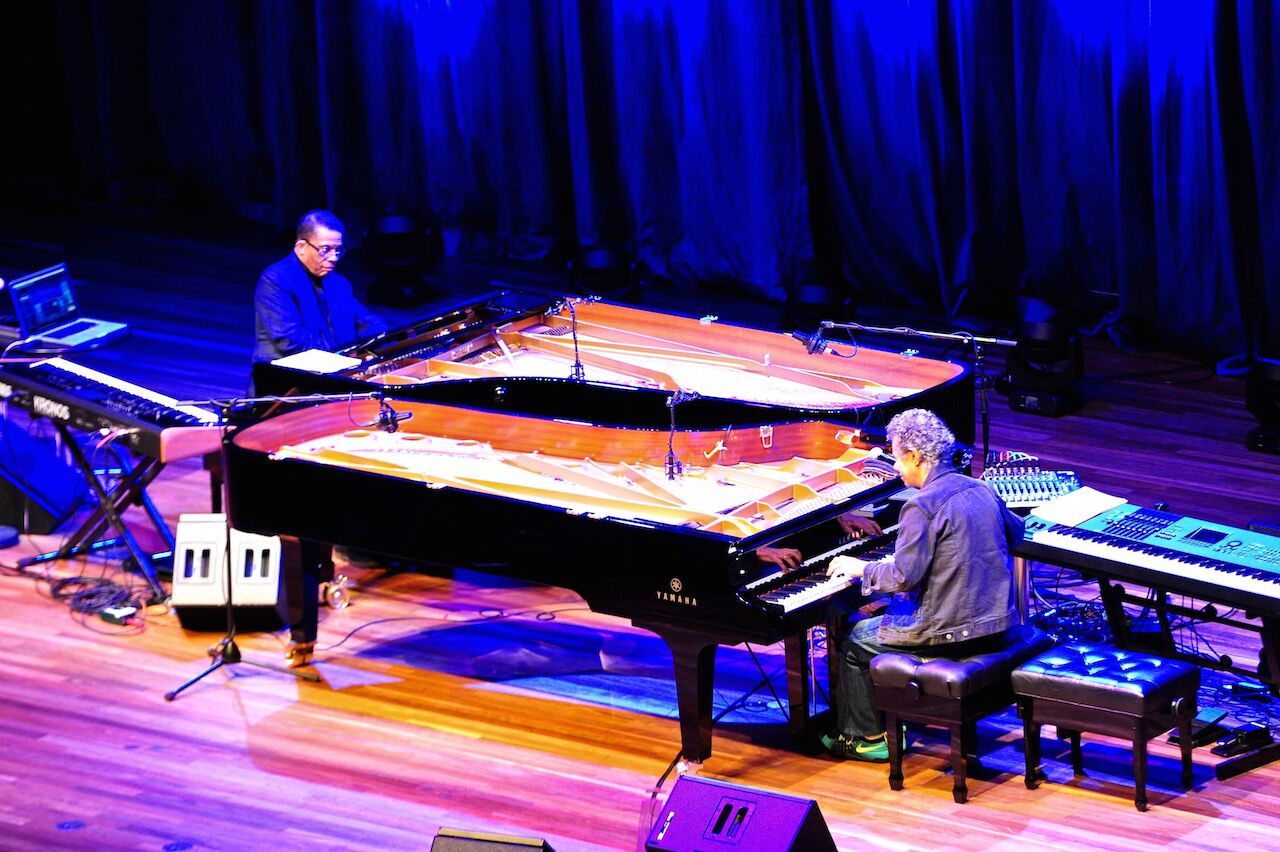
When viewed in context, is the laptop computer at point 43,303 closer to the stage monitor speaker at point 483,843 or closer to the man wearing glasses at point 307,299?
the man wearing glasses at point 307,299

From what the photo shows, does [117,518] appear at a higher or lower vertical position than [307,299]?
lower

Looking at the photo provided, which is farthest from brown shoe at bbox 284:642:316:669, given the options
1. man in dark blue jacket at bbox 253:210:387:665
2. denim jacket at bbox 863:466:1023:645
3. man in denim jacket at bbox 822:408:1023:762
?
denim jacket at bbox 863:466:1023:645

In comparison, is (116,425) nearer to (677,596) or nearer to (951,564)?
(677,596)

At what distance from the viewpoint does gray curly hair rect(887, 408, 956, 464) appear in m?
5.25

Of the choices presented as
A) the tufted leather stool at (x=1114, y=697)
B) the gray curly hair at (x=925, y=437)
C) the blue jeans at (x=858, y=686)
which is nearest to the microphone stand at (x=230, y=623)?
the blue jeans at (x=858, y=686)

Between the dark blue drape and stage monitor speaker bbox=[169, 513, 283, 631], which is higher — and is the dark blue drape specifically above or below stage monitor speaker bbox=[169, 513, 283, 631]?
above

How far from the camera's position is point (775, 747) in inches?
228

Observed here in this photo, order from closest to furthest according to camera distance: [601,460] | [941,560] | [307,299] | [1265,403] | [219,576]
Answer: [941,560], [601,460], [219,576], [307,299], [1265,403]

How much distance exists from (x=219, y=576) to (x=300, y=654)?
0.49 meters

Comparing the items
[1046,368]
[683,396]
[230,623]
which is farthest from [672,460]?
[1046,368]

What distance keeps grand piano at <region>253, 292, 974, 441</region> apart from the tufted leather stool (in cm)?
126

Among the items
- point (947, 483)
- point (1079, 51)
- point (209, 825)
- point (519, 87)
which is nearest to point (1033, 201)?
point (1079, 51)

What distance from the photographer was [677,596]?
17.2ft

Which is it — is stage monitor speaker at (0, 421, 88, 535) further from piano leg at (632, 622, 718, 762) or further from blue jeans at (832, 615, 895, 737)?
blue jeans at (832, 615, 895, 737)
